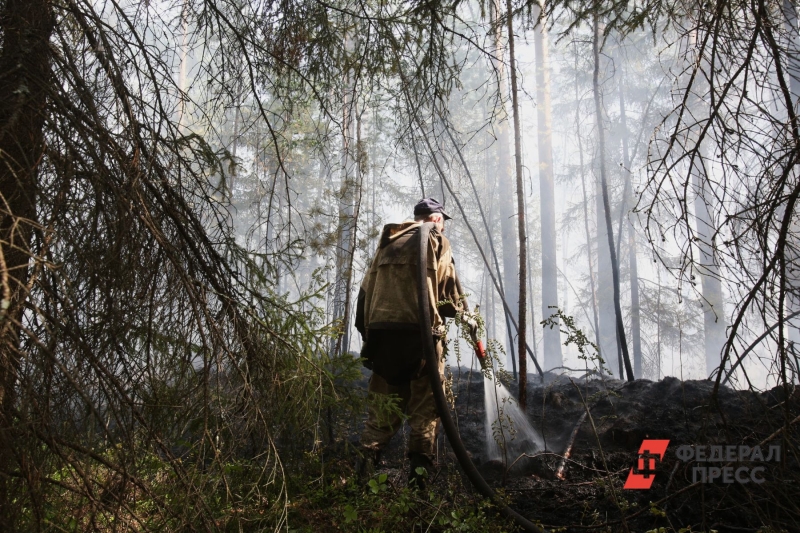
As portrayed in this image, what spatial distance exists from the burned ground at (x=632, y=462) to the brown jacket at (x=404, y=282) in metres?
0.67

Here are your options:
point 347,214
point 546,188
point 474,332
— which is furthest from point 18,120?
point 546,188

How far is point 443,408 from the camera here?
3018 mm

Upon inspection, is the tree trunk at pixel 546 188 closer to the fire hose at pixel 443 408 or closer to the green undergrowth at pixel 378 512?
the fire hose at pixel 443 408

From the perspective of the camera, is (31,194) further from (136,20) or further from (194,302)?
(136,20)

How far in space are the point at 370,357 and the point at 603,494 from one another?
6.34 feet

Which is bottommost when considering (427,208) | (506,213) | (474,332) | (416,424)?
(416,424)

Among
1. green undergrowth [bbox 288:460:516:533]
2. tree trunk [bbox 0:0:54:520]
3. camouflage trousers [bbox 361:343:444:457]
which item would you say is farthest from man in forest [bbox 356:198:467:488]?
tree trunk [bbox 0:0:54:520]

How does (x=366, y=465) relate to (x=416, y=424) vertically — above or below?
below

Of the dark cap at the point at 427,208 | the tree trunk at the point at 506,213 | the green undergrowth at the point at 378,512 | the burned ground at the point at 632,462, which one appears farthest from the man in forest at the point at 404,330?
the tree trunk at the point at 506,213

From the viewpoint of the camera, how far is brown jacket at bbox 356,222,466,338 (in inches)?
146

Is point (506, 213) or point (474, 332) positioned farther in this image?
point (506, 213)

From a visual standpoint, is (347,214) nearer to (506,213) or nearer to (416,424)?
(416,424)

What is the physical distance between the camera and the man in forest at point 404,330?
3.57 metres

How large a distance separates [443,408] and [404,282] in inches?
44.4
